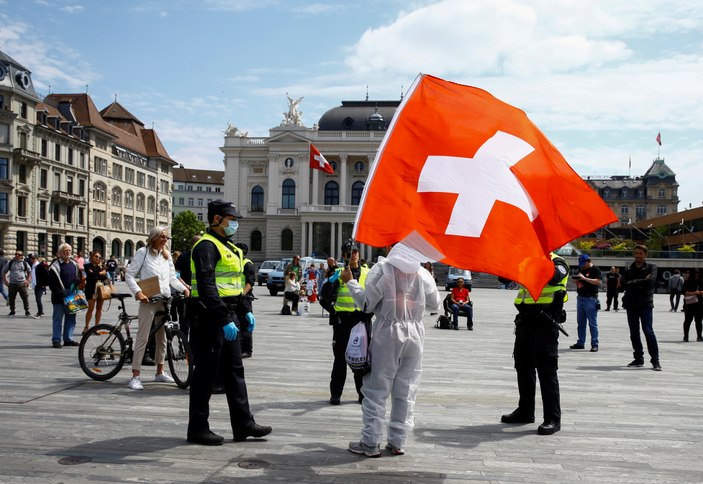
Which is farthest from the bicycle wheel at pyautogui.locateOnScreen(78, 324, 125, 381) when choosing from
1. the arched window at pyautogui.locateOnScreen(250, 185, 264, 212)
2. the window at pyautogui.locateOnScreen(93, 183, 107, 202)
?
the arched window at pyautogui.locateOnScreen(250, 185, 264, 212)

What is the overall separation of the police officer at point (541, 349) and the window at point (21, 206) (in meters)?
63.6

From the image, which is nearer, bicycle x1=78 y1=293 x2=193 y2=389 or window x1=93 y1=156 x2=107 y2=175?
bicycle x1=78 y1=293 x2=193 y2=389

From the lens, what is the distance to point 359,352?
591 cm

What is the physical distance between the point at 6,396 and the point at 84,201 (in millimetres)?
70559

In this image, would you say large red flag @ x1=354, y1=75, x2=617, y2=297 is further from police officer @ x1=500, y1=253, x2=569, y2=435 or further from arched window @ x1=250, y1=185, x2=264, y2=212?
arched window @ x1=250, y1=185, x2=264, y2=212

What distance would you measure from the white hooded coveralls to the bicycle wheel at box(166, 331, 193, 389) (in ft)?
11.3

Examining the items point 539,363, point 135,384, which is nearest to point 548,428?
point 539,363

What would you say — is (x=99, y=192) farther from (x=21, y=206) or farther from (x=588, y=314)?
(x=588, y=314)

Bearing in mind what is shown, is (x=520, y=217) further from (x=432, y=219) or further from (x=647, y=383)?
(x=647, y=383)

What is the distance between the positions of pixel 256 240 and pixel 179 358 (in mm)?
80495

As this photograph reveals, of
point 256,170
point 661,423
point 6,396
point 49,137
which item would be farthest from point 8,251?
point 661,423

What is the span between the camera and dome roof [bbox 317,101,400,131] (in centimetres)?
8918

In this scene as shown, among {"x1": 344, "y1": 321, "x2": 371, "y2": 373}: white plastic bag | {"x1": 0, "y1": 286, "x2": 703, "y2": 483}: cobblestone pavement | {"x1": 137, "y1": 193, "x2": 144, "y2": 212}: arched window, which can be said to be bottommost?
{"x1": 0, "y1": 286, "x2": 703, "y2": 483}: cobblestone pavement

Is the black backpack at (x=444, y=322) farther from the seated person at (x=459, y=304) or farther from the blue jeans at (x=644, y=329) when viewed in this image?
the blue jeans at (x=644, y=329)
